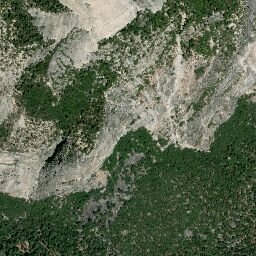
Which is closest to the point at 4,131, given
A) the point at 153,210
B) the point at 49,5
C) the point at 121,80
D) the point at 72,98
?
the point at 72,98

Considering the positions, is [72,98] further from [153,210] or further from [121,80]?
[153,210]

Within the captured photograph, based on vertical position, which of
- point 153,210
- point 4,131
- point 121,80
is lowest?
point 153,210

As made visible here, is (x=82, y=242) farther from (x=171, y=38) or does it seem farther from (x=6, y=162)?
(x=171, y=38)

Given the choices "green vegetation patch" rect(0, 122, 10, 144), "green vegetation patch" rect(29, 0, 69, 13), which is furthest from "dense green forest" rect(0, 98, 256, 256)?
"green vegetation patch" rect(29, 0, 69, 13)

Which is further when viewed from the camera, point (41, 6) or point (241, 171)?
point (241, 171)

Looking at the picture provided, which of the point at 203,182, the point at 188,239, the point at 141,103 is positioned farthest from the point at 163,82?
the point at 188,239

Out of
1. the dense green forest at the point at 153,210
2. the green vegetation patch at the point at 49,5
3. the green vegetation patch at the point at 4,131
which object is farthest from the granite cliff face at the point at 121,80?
the dense green forest at the point at 153,210
